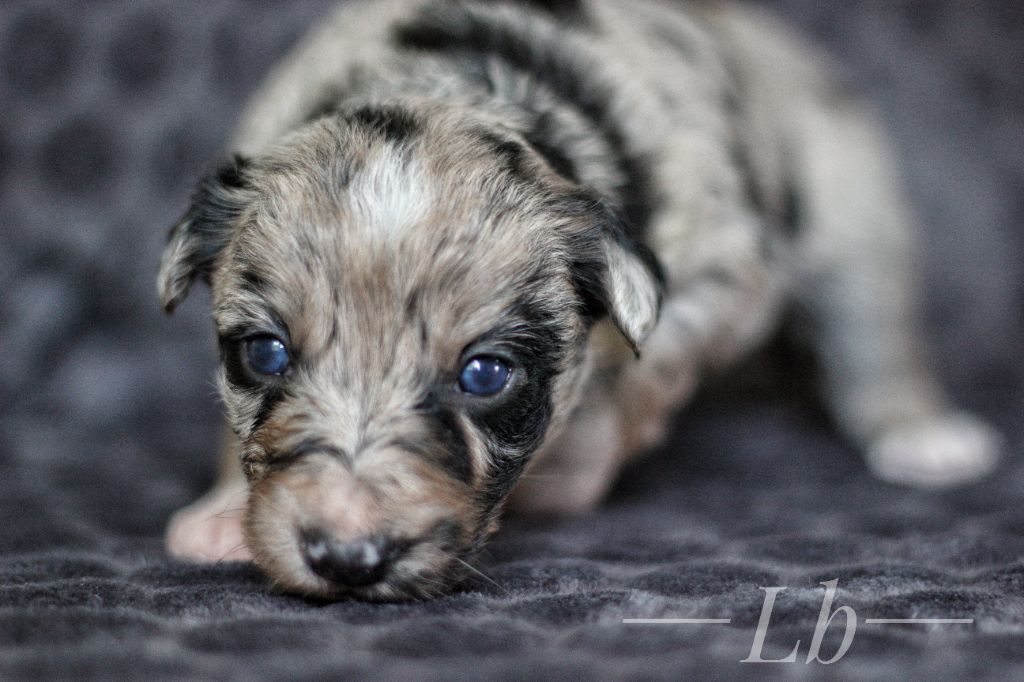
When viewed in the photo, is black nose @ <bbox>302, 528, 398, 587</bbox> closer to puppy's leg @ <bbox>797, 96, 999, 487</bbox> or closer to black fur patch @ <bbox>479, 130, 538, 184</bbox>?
black fur patch @ <bbox>479, 130, 538, 184</bbox>

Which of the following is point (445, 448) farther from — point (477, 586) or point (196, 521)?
point (196, 521)

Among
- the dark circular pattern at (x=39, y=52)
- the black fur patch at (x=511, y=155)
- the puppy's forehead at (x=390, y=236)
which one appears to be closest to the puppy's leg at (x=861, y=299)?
the black fur patch at (x=511, y=155)

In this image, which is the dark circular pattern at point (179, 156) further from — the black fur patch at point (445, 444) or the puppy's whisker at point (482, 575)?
the puppy's whisker at point (482, 575)

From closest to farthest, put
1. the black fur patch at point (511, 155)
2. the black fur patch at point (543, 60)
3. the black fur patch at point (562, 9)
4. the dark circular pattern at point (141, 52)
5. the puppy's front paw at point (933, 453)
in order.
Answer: the black fur patch at point (511, 155) < the black fur patch at point (543, 60) < the black fur patch at point (562, 9) < the puppy's front paw at point (933, 453) < the dark circular pattern at point (141, 52)

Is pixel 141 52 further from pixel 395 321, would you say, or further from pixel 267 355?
pixel 395 321

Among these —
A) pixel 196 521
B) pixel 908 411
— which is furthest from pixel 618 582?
pixel 908 411

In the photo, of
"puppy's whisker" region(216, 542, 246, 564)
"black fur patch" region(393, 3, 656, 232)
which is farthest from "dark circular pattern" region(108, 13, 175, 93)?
"puppy's whisker" region(216, 542, 246, 564)
